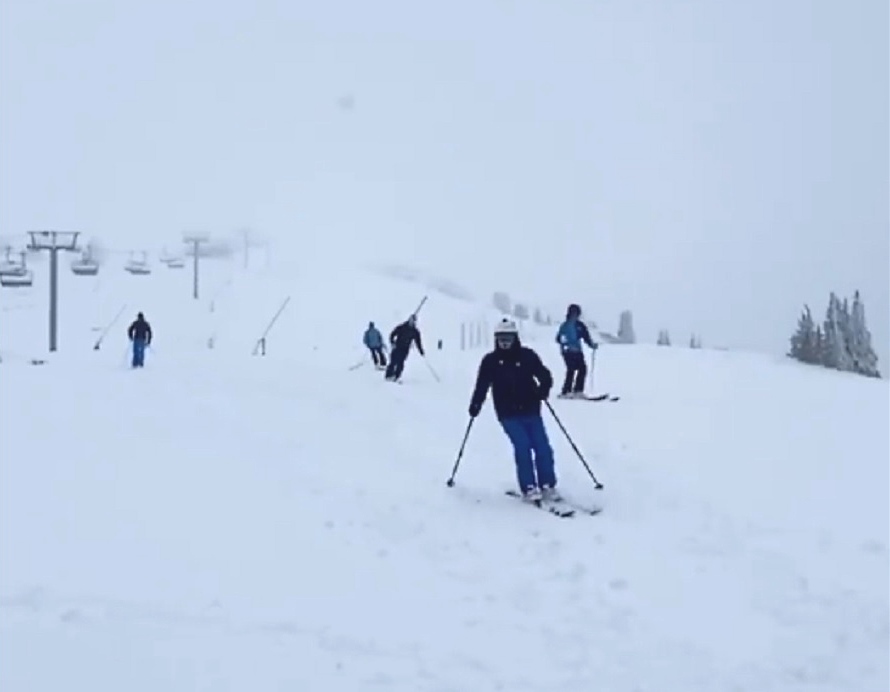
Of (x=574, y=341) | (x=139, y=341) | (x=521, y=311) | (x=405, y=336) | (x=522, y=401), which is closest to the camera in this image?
(x=522, y=401)

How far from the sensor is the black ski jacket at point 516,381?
11.5 m

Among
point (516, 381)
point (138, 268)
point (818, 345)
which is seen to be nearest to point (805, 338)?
point (818, 345)

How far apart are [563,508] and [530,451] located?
2.61 ft

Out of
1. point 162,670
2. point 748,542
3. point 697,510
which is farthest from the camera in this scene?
point 697,510

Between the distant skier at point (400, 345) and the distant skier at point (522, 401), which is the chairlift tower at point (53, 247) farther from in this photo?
the distant skier at point (522, 401)

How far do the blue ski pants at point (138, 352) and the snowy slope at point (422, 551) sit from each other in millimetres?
8879

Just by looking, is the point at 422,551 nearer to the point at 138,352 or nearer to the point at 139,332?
the point at 138,352

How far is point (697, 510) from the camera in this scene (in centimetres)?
1071

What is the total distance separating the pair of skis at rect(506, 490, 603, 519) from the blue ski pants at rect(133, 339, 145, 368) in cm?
1829

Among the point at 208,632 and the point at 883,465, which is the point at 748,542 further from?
the point at 208,632

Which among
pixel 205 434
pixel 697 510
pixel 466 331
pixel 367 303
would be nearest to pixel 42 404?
pixel 205 434

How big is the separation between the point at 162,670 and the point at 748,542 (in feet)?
17.4

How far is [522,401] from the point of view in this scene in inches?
452

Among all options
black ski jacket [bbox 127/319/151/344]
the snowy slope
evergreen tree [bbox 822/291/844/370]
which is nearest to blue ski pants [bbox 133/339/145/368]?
black ski jacket [bbox 127/319/151/344]
